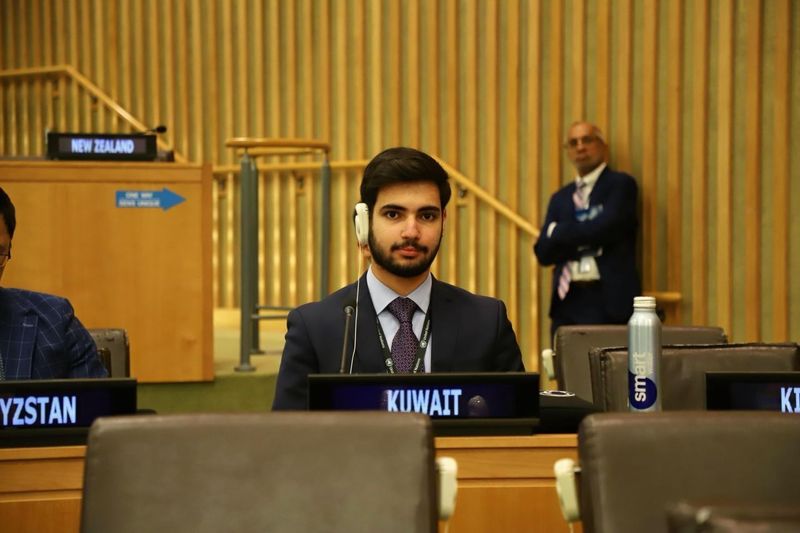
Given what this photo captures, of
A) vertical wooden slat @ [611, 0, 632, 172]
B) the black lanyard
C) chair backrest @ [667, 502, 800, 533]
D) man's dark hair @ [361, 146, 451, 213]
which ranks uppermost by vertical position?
vertical wooden slat @ [611, 0, 632, 172]

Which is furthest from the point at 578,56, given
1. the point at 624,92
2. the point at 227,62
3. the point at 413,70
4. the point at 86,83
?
the point at 86,83

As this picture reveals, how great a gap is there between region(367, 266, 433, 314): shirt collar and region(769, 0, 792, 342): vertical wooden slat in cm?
335

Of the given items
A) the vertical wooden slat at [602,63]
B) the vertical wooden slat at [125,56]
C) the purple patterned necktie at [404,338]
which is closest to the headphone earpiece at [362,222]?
the purple patterned necktie at [404,338]

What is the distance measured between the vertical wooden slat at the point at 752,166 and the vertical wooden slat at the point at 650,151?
0.43 meters

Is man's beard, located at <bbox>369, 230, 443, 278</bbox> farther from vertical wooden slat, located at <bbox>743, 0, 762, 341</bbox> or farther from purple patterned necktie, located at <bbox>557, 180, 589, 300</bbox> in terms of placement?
vertical wooden slat, located at <bbox>743, 0, 762, 341</bbox>

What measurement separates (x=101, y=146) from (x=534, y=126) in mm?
2403

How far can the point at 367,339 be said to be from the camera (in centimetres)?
235

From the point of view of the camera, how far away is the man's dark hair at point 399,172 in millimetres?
2352

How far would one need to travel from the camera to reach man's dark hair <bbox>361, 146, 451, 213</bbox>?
235 centimetres

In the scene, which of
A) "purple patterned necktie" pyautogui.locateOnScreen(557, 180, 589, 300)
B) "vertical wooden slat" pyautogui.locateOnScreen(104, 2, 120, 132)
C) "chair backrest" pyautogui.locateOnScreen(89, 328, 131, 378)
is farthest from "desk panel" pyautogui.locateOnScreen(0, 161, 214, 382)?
"vertical wooden slat" pyautogui.locateOnScreen(104, 2, 120, 132)

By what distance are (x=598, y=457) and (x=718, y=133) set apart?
4210 millimetres

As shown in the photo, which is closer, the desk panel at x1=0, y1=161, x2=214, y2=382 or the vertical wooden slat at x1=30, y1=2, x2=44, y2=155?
the desk panel at x1=0, y1=161, x2=214, y2=382

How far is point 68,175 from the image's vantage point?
4.24m

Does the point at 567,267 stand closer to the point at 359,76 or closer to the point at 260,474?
the point at 359,76
